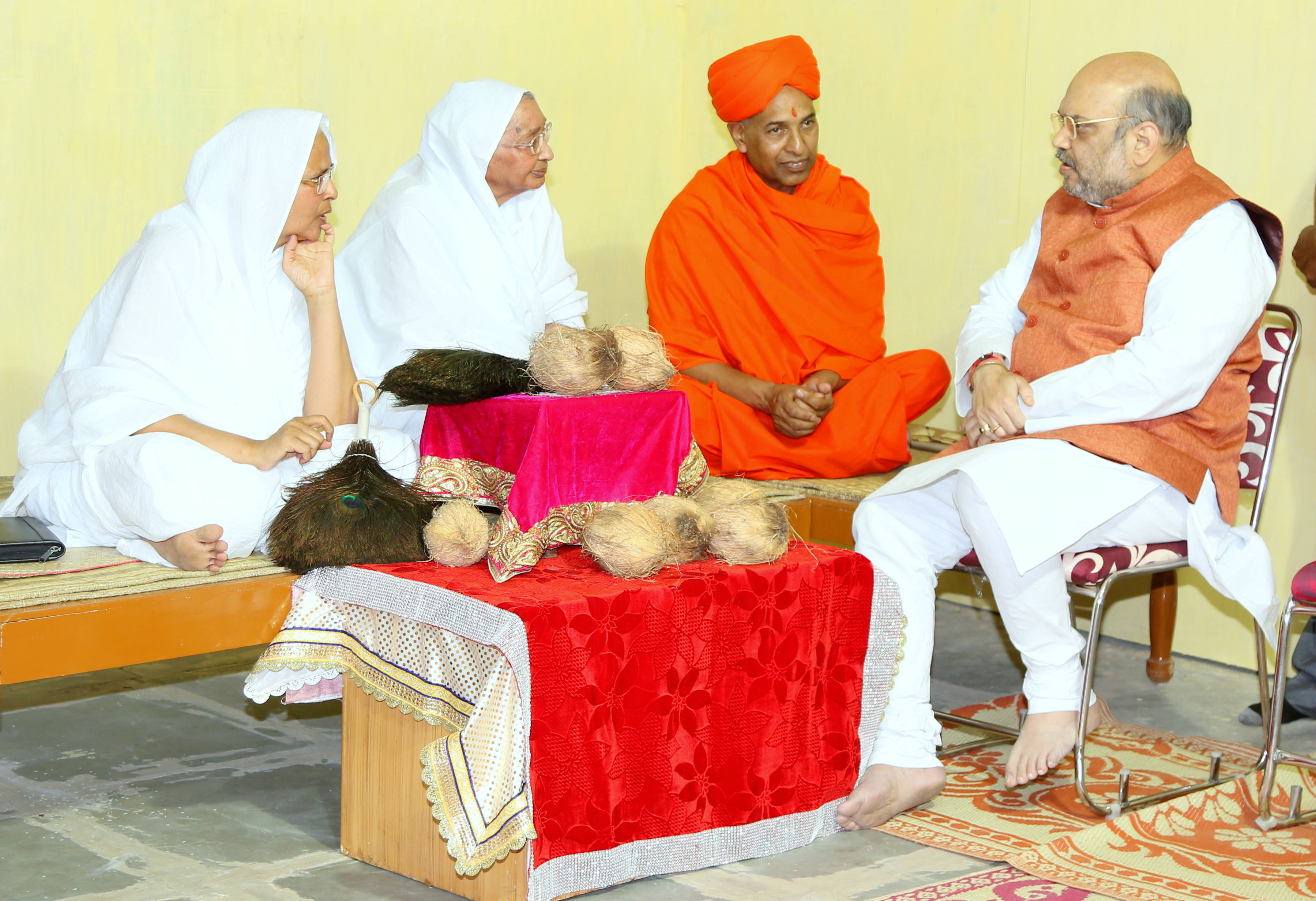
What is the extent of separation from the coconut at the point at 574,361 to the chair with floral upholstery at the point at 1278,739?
5.35 feet

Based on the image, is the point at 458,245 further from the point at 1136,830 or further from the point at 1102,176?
the point at 1136,830

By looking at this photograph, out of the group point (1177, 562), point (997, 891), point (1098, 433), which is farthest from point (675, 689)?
point (1177, 562)

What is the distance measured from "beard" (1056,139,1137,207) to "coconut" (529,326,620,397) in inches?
49.8

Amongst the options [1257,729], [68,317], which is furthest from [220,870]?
[1257,729]

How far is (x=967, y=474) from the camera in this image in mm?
3293

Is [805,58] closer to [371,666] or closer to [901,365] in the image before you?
[901,365]

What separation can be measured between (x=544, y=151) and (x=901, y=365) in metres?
1.44

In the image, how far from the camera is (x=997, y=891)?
9.42ft

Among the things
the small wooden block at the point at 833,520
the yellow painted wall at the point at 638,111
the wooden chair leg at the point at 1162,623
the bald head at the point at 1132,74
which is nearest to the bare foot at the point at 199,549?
the small wooden block at the point at 833,520

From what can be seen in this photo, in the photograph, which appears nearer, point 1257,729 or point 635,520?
point 635,520

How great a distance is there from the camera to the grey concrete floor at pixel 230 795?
289cm

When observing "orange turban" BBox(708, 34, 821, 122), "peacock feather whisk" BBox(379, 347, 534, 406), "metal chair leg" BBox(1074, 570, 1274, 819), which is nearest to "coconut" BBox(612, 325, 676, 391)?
"peacock feather whisk" BBox(379, 347, 534, 406)

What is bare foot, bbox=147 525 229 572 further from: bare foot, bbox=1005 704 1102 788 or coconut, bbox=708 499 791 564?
bare foot, bbox=1005 704 1102 788

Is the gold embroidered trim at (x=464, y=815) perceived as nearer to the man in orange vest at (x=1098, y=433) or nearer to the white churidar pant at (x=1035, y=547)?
the man in orange vest at (x=1098, y=433)
